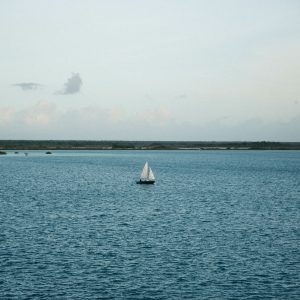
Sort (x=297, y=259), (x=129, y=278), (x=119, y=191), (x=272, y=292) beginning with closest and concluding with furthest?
(x=272, y=292) → (x=129, y=278) → (x=297, y=259) → (x=119, y=191)

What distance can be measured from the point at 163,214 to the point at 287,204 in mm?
26105

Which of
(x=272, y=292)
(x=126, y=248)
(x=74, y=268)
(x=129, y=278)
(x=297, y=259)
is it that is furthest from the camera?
(x=126, y=248)

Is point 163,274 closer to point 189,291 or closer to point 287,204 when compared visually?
point 189,291

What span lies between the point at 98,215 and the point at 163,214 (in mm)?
9447

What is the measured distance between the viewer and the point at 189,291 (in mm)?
37594

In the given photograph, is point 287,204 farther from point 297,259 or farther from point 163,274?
point 163,274

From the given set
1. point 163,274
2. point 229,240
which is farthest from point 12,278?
point 229,240

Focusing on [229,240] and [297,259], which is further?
[229,240]

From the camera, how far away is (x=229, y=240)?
5519 centimetres

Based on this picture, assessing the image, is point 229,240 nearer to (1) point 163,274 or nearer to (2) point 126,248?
(2) point 126,248

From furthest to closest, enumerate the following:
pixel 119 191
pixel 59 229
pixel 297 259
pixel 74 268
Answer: pixel 119 191
pixel 59 229
pixel 297 259
pixel 74 268

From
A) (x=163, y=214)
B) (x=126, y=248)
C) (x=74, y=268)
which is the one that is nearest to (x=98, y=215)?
(x=163, y=214)

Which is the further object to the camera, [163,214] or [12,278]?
[163,214]

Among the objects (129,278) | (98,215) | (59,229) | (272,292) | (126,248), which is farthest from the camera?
(98,215)
